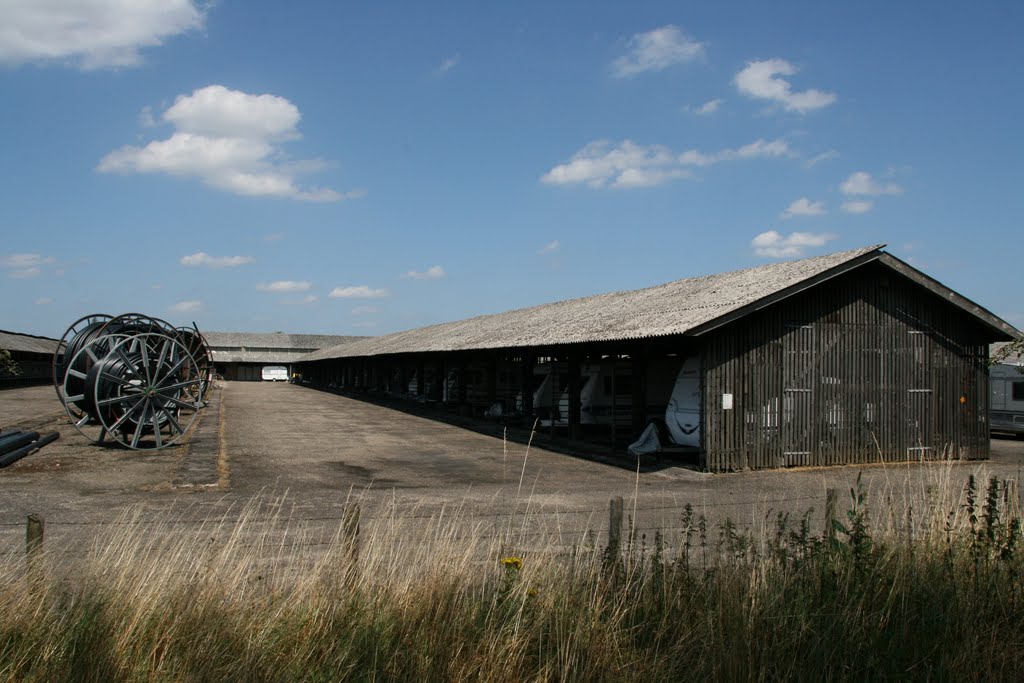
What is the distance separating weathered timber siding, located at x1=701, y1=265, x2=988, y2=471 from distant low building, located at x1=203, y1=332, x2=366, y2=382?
278 ft

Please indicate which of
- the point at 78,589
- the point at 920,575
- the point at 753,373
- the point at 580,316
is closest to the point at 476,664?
the point at 78,589

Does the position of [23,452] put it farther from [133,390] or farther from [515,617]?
[515,617]

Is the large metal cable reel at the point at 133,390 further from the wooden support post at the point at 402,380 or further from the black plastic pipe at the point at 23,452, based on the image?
the wooden support post at the point at 402,380

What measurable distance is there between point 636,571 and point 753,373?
11.6m

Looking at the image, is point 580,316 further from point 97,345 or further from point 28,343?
point 28,343

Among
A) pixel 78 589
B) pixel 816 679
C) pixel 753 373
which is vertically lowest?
pixel 816 679

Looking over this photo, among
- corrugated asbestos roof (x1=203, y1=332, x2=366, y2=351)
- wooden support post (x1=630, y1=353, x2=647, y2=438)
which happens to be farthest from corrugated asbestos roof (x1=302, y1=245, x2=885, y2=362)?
corrugated asbestos roof (x1=203, y1=332, x2=366, y2=351)

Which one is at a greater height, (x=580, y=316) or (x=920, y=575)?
(x=580, y=316)

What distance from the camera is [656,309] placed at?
2006 centimetres

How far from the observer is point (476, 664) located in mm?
4957

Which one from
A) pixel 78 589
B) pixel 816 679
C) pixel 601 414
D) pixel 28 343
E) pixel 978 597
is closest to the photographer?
pixel 816 679

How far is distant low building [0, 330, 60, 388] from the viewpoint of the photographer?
51281 mm

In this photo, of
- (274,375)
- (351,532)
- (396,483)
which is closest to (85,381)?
(396,483)

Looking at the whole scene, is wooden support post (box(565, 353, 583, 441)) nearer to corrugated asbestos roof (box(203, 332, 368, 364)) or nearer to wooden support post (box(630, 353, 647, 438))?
wooden support post (box(630, 353, 647, 438))
